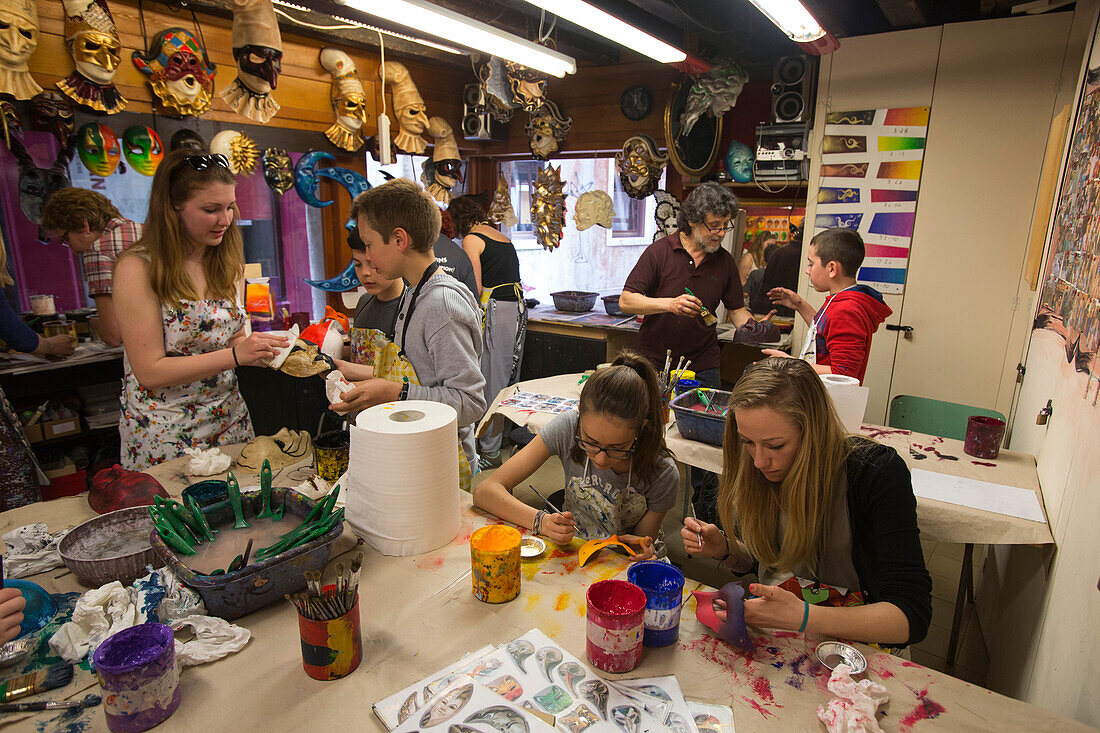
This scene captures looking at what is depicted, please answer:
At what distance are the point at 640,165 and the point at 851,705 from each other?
4844 mm

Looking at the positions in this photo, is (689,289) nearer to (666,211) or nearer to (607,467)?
(666,211)

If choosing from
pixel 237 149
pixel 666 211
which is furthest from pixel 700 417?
pixel 237 149

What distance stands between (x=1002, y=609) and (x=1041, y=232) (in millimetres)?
2123

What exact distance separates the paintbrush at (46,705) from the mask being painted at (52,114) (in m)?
3.54

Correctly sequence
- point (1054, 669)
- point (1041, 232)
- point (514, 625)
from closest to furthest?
point (514, 625) < point (1054, 669) < point (1041, 232)

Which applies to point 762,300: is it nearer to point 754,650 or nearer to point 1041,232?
point 1041,232

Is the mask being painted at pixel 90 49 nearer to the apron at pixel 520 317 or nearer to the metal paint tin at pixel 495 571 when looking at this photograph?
the apron at pixel 520 317

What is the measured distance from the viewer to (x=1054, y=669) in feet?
4.92

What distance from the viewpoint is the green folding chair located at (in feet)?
9.68

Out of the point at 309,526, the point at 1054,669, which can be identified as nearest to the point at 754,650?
the point at 1054,669

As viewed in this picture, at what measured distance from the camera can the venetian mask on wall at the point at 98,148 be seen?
351 cm

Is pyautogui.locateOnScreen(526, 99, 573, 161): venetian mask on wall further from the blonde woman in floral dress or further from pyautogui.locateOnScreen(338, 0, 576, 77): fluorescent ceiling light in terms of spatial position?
the blonde woman in floral dress

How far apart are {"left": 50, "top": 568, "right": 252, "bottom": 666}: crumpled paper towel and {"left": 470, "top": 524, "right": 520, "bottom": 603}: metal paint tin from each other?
20.2 inches

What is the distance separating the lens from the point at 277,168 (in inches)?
173
